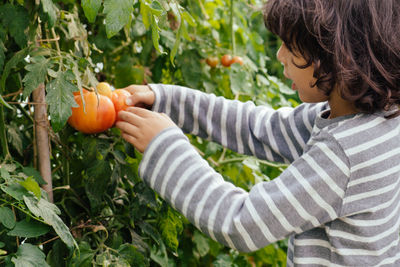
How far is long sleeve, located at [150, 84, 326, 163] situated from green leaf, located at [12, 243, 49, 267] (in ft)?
1.47

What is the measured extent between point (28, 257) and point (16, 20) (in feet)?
1.34

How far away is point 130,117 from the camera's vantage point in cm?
103

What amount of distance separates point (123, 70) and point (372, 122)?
25.3 inches

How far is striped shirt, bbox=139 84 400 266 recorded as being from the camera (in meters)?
0.94

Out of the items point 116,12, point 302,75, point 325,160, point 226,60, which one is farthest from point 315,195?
point 226,60

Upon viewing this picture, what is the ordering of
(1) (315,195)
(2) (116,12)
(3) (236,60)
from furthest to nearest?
(3) (236,60), (1) (315,195), (2) (116,12)

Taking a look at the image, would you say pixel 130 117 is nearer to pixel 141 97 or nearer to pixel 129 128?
pixel 129 128

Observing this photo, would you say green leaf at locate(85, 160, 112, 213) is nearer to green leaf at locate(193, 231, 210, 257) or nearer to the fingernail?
the fingernail

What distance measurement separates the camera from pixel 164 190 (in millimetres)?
995

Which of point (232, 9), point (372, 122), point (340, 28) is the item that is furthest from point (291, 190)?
point (232, 9)

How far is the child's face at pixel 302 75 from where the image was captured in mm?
1025

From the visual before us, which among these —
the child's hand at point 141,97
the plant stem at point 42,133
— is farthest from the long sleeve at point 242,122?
the plant stem at point 42,133

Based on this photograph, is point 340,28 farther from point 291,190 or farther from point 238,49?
point 238,49

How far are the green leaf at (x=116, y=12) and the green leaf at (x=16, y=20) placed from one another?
0.22m
